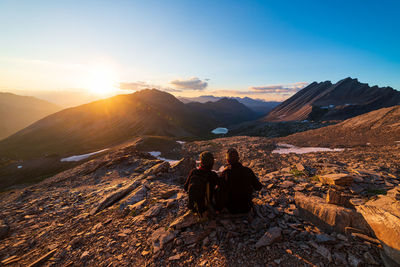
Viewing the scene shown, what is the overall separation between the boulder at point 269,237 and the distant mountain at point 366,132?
1035 inches

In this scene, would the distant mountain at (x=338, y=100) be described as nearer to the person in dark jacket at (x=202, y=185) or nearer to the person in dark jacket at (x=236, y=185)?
the person in dark jacket at (x=236, y=185)

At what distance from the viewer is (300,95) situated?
173875 mm

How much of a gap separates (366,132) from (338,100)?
13742 centimetres

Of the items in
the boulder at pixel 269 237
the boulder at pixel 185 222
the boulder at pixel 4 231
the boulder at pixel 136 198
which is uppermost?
the boulder at pixel 269 237

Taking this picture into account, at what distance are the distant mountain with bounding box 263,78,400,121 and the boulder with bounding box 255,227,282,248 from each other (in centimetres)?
12341

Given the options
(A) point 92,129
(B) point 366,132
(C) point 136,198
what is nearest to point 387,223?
(C) point 136,198

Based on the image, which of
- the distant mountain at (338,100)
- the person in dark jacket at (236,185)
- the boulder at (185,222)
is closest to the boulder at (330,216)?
the person in dark jacket at (236,185)

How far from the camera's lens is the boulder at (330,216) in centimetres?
396

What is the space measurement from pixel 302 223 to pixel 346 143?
27.0 meters

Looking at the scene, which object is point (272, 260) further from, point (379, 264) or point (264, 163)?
point (264, 163)

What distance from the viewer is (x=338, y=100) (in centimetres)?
12988

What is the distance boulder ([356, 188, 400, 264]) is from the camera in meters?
3.08

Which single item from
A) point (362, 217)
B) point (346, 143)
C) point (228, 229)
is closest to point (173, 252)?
point (228, 229)

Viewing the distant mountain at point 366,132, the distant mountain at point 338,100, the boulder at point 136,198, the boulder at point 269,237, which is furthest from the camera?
the distant mountain at point 338,100
